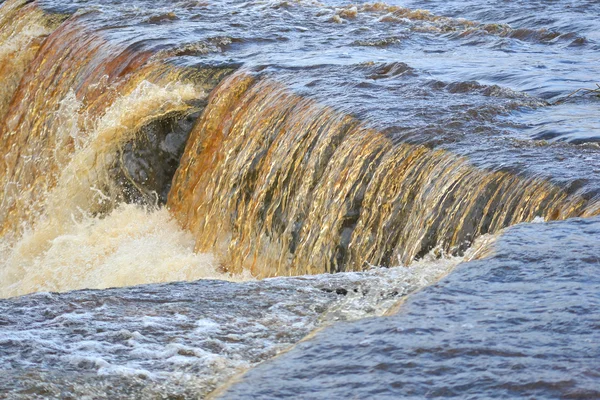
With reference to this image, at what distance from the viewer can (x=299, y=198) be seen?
697 centimetres

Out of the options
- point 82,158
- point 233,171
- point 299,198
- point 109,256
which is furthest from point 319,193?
point 82,158

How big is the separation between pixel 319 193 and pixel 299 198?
0.23 meters

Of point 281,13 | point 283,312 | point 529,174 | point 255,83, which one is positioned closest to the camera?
point 283,312

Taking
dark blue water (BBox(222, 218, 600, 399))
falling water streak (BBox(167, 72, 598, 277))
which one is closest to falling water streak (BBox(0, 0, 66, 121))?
falling water streak (BBox(167, 72, 598, 277))

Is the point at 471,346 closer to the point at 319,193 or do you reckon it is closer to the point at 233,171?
the point at 319,193

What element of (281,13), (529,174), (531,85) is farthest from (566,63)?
(281,13)

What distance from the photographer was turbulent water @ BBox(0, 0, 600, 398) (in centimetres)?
321

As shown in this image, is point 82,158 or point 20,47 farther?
point 20,47

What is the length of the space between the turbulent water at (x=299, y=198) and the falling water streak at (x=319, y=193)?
17 mm

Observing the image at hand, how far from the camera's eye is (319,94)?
7.79 metres

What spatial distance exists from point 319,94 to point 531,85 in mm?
1617

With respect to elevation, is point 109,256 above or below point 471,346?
below

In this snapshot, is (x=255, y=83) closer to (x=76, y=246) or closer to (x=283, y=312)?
(x=76, y=246)

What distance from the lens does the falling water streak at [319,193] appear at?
5.61 m
